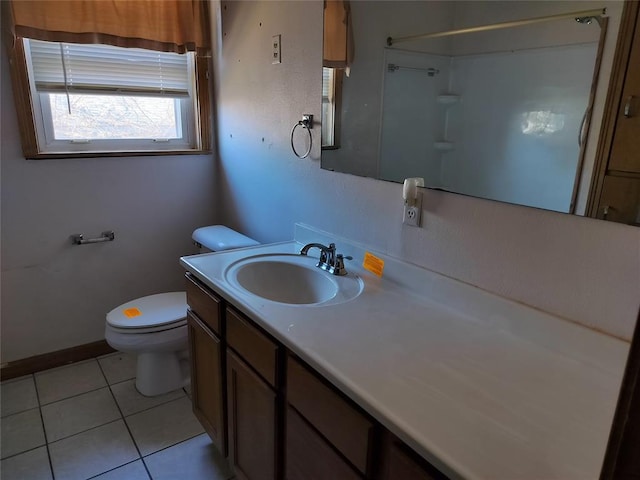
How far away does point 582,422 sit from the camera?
82 cm

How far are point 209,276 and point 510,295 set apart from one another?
97 cm

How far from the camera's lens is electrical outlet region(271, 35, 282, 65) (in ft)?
6.38

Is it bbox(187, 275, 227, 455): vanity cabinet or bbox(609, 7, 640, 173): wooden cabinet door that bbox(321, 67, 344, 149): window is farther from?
bbox(609, 7, 640, 173): wooden cabinet door

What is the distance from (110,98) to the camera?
7.75 feet

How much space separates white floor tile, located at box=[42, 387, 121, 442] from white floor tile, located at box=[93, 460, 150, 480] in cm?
33

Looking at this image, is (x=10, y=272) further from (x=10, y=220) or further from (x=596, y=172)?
(x=596, y=172)

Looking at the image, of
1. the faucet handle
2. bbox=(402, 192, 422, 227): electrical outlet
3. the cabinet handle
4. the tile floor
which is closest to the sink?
the faucet handle

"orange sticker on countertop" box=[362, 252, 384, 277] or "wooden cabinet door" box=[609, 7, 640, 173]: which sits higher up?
"wooden cabinet door" box=[609, 7, 640, 173]

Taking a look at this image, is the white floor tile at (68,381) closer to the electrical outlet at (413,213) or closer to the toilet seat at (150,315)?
the toilet seat at (150,315)

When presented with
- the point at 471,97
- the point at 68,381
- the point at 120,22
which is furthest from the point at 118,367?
the point at 471,97

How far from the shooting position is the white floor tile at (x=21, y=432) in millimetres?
1861

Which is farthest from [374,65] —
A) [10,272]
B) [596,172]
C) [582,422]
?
[10,272]

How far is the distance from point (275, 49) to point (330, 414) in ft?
5.25

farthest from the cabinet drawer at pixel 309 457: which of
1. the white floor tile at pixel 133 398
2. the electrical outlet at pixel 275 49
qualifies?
the electrical outlet at pixel 275 49
